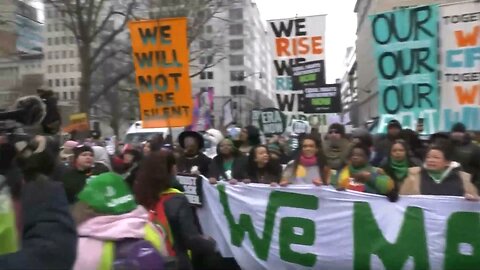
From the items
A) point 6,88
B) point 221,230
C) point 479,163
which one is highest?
point 6,88

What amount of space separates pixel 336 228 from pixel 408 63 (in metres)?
3.72

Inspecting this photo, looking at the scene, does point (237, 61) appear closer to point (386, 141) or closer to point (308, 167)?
point (386, 141)

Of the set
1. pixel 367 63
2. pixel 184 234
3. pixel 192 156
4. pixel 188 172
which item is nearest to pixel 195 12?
pixel 192 156

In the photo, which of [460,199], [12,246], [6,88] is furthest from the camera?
[460,199]

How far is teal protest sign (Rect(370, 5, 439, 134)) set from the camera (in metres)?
9.48

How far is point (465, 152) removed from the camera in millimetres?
7871

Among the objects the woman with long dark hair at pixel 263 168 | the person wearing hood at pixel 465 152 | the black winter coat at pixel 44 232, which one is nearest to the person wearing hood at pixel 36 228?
the black winter coat at pixel 44 232

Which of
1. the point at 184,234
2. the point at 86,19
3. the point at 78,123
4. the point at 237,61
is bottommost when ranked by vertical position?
the point at 184,234

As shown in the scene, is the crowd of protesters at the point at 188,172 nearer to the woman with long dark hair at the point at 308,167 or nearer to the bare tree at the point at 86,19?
the woman with long dark hair at the point at 308,167

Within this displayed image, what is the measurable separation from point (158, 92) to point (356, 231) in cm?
386

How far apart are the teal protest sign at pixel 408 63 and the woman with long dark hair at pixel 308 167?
2.71m

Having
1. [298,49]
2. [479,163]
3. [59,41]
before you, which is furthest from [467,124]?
[59,41]

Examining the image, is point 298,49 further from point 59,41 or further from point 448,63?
point 59,41

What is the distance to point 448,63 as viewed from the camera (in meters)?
9.40
